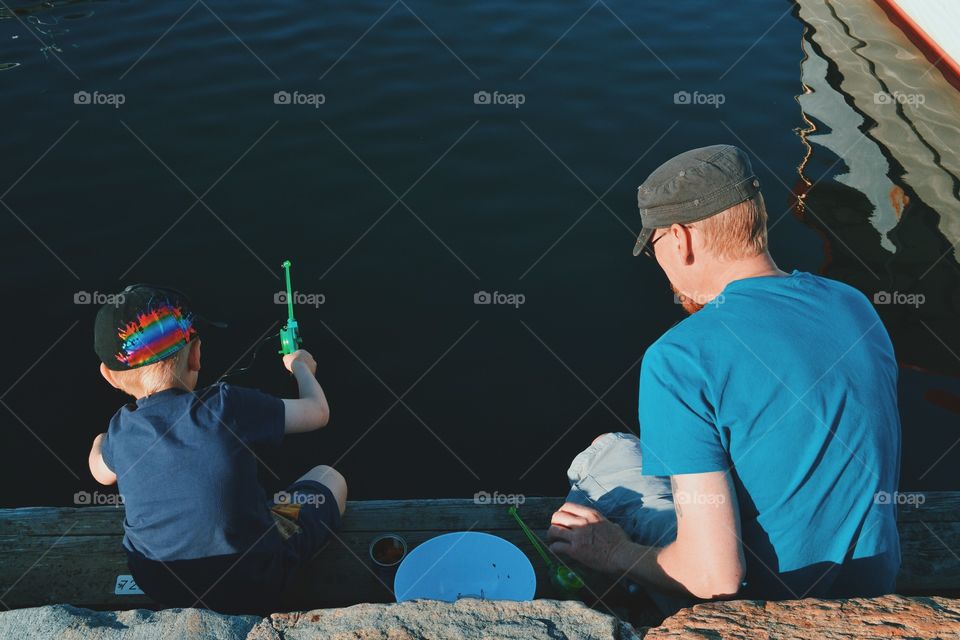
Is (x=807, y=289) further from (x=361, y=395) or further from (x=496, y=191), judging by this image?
(x=496, y=191)

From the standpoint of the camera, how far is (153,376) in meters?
2.38

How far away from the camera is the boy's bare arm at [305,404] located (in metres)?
2.62

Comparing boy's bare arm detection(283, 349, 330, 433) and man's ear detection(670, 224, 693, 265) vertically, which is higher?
man's ear detection(670, 224, 693, 265)

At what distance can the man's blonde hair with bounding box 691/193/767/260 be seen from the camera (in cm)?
212

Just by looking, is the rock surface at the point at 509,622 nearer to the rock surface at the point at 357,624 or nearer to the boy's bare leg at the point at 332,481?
the rock surface at the point at 357,624

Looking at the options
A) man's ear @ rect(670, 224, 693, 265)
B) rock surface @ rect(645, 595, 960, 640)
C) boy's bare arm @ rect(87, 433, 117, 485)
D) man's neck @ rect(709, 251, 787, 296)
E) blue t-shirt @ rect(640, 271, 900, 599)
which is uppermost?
man's ear @ rect(670, 224, 693, 265)

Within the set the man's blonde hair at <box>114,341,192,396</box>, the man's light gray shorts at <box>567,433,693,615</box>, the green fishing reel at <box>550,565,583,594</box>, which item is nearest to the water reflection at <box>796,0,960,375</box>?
the man's light gray shorts at <box>567,433,693,615</box>

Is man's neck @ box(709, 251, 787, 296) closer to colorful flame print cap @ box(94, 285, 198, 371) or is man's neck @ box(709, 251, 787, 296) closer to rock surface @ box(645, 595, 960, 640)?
rock surface @ box(645, 595, 960, 640)

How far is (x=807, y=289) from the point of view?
1.99 metres

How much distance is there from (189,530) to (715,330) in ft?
4.79

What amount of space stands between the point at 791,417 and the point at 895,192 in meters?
4.85

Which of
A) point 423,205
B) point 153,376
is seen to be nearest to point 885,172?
point 423,205

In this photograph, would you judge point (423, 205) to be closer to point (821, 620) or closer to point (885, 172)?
point (885, 172)

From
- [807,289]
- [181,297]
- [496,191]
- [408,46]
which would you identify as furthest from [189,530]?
[408,46]
